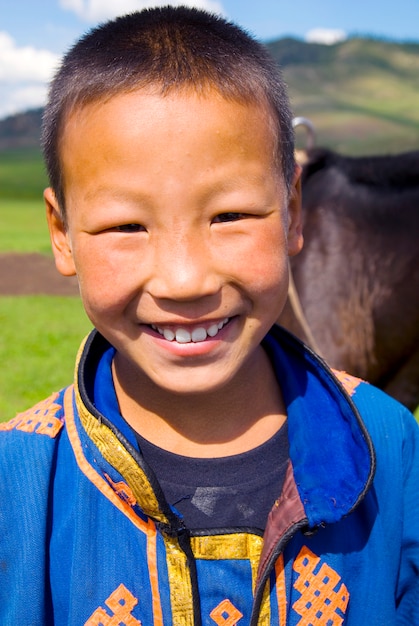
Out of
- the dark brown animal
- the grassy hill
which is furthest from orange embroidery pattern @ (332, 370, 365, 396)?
the grassy hill

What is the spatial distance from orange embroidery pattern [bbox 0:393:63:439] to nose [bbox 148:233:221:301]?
0.34 m

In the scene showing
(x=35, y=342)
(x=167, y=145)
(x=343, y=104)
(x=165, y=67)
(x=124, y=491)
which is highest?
(x=165, y=67)

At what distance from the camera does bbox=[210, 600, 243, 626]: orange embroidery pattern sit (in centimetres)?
120

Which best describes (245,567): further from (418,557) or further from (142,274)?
(142,274)

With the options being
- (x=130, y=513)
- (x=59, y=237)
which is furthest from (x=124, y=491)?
(x=59, y=237)

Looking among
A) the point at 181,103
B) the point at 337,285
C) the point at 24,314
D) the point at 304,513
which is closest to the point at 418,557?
the point at 304,513

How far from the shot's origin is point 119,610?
1.18 metres

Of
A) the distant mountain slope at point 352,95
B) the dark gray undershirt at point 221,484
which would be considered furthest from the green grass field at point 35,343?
the distant mountain slope at point 352,95

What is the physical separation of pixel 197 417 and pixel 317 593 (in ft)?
1.26

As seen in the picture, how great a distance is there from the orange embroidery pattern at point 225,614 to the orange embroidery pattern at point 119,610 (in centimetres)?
13

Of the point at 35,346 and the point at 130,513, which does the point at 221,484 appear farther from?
the point at 35,346

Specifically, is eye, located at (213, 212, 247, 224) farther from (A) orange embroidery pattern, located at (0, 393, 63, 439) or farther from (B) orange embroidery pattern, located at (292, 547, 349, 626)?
(B) orange embroidery pattern, located at (292, 547, 349, 626)

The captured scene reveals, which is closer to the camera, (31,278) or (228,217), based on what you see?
(228,217)

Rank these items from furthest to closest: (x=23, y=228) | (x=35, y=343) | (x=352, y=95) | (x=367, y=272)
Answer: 1. (x=352, y=95)
2. (x=23, y=228)
3. (x=35, y=343)
4. (x=367, y=272)
